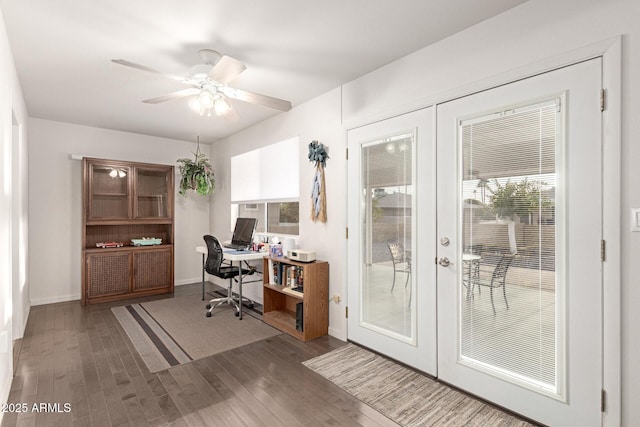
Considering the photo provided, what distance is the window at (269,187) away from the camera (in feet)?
13.2

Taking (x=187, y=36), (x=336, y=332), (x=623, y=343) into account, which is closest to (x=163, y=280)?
(x=336, y=332)

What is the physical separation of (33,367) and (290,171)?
3031mm

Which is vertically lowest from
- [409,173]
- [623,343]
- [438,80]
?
[623,343]

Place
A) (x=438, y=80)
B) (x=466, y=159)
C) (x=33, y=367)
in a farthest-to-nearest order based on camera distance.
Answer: (x=33, y=367)
(x=438, y=80)
(x=466, y=159)

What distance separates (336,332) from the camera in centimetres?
329

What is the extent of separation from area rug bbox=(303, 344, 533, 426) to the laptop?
1.93 metres

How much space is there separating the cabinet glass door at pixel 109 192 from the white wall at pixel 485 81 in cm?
273

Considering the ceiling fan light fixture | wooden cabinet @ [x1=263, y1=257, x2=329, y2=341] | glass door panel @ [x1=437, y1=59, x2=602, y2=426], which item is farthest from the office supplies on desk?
the ceiling fan light fixture

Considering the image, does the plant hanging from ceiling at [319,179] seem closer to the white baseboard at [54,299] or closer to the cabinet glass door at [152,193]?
the cabinet glass door at [152,193]

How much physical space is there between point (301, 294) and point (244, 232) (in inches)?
58.2

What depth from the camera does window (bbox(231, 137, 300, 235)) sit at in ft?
13.2

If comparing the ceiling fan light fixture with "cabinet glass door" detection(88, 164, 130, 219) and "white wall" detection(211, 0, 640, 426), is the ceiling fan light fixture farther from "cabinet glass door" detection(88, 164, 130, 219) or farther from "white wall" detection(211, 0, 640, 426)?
"cabinet glass door" detection(88, 164, 130, 219)

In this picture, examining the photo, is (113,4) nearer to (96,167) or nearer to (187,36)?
(187,36)

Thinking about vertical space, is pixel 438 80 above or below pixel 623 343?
above
